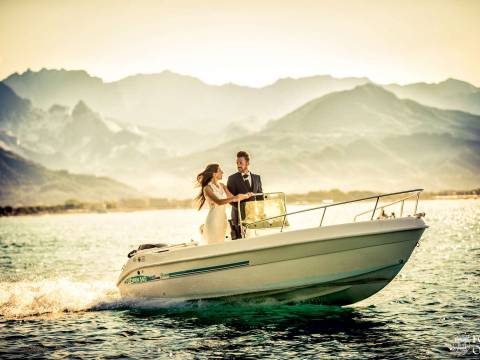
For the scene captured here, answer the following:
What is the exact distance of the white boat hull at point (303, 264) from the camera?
395 inches

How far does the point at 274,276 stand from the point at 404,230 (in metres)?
2.40

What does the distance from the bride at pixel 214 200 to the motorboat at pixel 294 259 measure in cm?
35

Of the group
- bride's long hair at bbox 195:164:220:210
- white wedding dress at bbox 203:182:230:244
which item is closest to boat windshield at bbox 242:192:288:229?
white wedding dress at bbox 203:182:230:244

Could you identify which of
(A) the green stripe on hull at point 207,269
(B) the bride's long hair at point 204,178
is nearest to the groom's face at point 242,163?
(B) the bride's long hair at point 204,178

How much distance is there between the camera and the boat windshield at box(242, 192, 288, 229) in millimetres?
10570

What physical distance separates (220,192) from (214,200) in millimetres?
208

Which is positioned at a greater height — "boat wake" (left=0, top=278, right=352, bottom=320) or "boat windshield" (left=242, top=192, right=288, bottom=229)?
"boat windshield" (left=242, top=192, right=288, bottom=229)

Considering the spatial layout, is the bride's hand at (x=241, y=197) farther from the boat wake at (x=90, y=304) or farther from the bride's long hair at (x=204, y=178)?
the boat wake at (x=90, y=304)

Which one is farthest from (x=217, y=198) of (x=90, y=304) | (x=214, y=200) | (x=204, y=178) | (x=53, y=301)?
(x=53, y=301)

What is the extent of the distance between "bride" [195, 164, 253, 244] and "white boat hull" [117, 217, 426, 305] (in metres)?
0.38

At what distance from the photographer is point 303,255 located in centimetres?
1015

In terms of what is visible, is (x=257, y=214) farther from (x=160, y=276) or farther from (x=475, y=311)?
(x=475, y=311)

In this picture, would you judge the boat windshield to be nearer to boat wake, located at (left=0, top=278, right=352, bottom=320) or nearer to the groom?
the groom

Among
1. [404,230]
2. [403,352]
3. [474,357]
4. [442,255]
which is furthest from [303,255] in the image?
[442,255]
